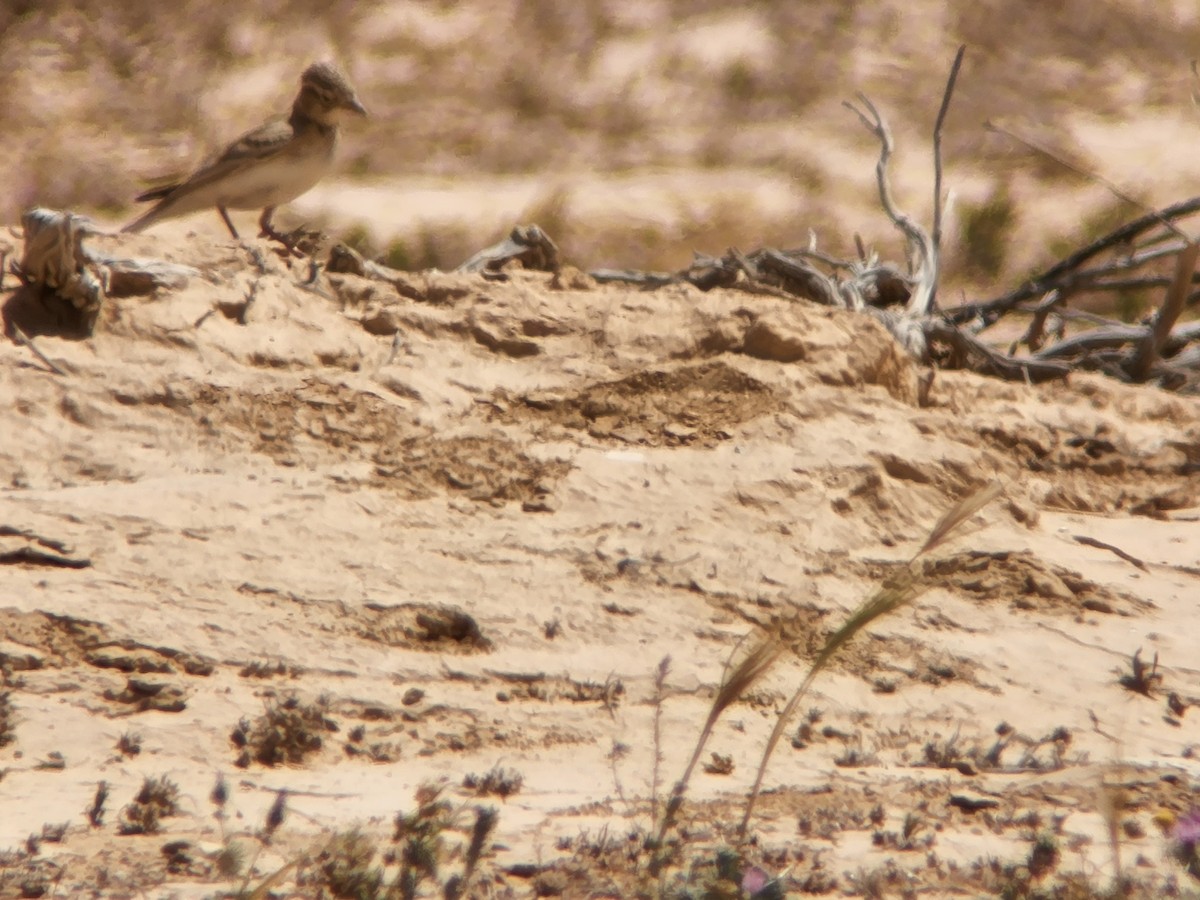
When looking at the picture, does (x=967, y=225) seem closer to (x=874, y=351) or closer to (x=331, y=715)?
(x=874, y=351)

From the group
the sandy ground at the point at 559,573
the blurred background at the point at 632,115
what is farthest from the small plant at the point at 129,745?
the blurred background at the point at 632,115

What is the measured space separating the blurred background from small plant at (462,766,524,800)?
5775 mm

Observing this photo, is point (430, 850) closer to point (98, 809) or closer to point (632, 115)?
point (98, 809)

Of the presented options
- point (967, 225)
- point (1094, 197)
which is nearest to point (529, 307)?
point (967, 225)

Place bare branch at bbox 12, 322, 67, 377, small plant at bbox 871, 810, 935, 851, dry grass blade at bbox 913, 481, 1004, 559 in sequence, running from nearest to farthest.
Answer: dry grass blade at bbox 913, 481, 1004, 559 → small plant at bbox 871, 810, 935, 851 → bare branch at bbox 12, 322, 67, 377

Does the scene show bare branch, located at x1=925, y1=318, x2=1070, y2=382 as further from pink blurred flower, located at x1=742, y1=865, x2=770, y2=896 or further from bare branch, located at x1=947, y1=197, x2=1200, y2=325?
pink blurred flower, located at x1=742, y1=865, x2=770, y2=896

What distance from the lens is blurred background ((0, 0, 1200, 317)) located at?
8.88 metres

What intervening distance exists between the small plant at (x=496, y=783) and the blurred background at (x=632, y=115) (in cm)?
578

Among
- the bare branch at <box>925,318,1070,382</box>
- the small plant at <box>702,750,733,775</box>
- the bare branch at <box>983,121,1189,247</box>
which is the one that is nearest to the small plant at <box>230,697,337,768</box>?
the small plant at <box>702,750,733,775</box>

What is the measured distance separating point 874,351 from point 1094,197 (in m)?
5.44

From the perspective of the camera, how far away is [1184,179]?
935cm

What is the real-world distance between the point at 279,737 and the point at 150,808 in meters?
0.37

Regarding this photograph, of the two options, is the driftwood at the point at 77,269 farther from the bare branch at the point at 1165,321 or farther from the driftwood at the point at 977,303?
the bare branch at the point at 1165,321

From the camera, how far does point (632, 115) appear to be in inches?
378
